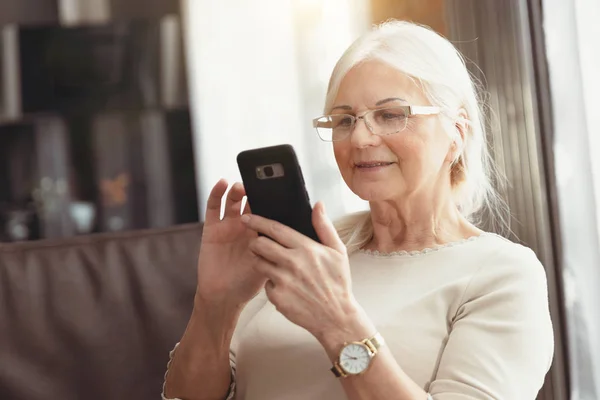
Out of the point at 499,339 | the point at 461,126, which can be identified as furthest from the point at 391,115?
the point at 499,339

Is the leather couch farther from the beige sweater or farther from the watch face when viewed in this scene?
the watch face

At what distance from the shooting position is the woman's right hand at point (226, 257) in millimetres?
1089

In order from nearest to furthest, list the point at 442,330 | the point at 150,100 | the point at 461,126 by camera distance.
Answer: the point at 442,330, the point at 461,126, the point at 150,100

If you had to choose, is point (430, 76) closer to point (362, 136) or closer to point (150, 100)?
point (362, 136)

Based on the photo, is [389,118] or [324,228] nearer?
[324,228]

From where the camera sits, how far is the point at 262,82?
3.18 metres

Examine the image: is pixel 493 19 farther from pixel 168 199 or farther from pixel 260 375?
pixel 168 199

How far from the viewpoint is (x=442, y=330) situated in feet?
3.56

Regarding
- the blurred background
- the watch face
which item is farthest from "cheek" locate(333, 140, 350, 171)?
the blurred background

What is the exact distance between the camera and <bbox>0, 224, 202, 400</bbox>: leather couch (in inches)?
47.3

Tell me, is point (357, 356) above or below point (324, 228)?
below

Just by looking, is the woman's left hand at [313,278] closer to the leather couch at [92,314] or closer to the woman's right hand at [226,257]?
the woman's right hand at [226,257]

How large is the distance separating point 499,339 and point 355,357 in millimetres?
217

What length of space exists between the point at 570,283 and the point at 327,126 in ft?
2.85
